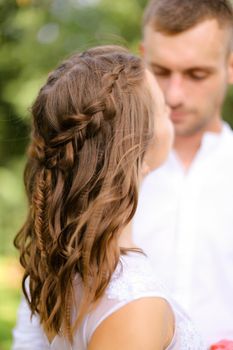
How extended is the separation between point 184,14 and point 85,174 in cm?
140

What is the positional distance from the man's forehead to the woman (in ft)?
3.42

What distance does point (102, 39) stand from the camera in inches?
104

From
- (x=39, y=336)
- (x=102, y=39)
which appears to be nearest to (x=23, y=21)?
(x=102, y=39)

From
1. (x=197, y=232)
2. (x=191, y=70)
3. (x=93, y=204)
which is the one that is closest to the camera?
(x=93, y=204)

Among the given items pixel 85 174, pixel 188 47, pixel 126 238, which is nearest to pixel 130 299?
pixel 126 238

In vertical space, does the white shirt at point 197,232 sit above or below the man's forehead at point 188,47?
below

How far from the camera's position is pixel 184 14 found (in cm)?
310

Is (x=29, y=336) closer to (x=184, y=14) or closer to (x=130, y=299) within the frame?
(x=130, y=299)

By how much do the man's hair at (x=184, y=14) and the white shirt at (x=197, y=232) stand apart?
54cm

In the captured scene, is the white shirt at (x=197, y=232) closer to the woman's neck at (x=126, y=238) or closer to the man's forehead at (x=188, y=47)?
the man's forehead at (x=188, y=47)

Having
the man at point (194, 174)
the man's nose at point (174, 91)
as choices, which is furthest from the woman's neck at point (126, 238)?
the man's nose at point (174, 91)

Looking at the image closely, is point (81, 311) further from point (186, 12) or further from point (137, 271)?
point (186, 12)

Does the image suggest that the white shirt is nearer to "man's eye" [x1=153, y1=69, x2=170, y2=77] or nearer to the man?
the man

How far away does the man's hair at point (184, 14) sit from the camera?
308 centimetres
